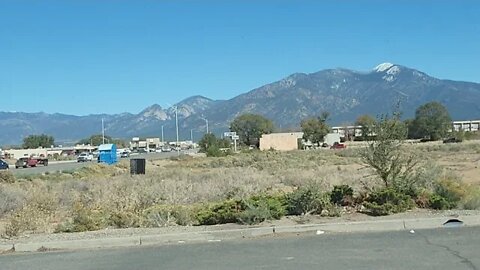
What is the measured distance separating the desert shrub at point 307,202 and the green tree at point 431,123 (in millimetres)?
129855

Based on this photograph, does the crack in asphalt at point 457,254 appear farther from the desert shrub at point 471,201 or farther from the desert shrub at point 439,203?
the desert shrub at point 471,201

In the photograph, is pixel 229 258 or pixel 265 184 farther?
pixel 265 184

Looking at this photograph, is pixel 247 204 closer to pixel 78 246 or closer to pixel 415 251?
pixel 78 246

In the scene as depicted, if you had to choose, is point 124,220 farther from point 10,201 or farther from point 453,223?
point 10,201

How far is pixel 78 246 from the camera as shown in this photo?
14578mm

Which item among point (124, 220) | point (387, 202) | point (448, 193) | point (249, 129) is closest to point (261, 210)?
point (387, 202)

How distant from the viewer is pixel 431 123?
469ft

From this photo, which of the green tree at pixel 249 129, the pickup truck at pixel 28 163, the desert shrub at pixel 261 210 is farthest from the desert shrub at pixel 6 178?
the green tree at pixel 249 129

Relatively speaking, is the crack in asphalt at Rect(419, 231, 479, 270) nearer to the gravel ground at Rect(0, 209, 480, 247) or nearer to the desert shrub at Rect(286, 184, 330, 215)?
the gravel ground at Rect(0, 209, 480, 247)

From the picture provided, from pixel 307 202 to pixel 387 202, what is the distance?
193 centimetres

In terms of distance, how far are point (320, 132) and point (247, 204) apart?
13246cm

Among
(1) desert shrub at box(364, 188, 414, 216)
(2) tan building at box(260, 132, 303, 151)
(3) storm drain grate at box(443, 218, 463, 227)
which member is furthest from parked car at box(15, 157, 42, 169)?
(3) storm drain grate at box(443, 218, 463, 227)

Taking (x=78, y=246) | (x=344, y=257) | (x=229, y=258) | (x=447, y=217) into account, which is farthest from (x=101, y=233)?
(x=447, y=217)

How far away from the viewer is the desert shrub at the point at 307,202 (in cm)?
1706
